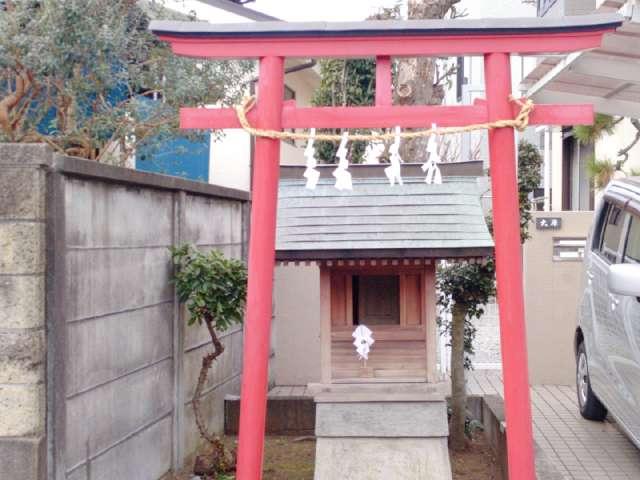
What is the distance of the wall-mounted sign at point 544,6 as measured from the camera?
817 centimetres

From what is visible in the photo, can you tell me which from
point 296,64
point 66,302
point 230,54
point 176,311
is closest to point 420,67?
point 176,311

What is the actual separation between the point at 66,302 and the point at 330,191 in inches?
105

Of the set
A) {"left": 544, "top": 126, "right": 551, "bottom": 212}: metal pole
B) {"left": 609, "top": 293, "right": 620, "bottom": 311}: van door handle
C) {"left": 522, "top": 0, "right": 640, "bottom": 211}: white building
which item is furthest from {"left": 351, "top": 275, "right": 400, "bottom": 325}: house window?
{"left": 544, "top": 126, "right": 551, "bottom": 212}: metal pole

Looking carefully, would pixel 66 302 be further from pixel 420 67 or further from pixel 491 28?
pixel 420 67

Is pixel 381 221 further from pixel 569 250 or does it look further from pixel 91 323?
pixel 569 250

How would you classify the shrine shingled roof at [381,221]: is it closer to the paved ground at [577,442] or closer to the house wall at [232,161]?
the paved ground at [577,442]

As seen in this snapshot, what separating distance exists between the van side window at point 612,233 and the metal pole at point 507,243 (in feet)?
8.39

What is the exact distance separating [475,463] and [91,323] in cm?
423

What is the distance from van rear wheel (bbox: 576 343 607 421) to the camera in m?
8.59

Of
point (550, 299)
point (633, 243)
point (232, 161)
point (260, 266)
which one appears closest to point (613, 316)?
point (633, 243)

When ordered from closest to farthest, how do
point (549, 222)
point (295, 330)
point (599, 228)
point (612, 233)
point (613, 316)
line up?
point (613, 316) < point (612, 233) < point (599, 228) < point (549, 222) < point (295, 330)

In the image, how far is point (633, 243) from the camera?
6902mm

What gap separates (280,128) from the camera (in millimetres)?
5238

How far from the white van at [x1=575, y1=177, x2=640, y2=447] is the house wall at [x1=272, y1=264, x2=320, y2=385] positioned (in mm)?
3365
